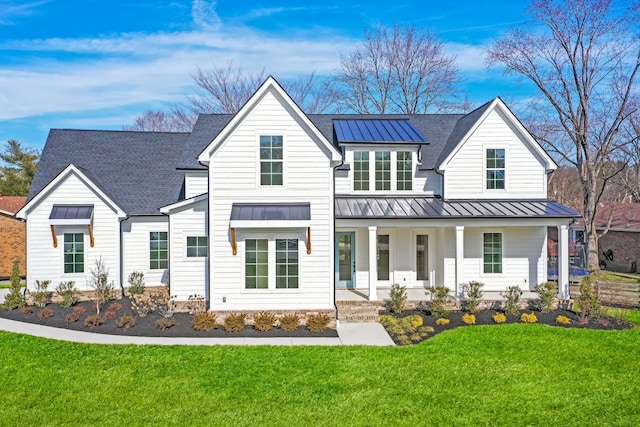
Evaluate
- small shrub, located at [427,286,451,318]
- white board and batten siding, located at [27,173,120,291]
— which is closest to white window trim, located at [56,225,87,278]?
white board and batten siding, located at [27,173,120,291]

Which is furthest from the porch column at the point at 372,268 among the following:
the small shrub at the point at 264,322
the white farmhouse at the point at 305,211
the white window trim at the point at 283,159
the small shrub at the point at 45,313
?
the small shrub at the point at 45,313

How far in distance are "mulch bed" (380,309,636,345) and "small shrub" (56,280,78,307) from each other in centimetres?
1165

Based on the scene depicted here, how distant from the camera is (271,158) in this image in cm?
1372

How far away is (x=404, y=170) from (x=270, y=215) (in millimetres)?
7049

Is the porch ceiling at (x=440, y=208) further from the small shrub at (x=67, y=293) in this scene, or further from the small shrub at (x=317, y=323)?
the small shrub at (x=67, y=293)

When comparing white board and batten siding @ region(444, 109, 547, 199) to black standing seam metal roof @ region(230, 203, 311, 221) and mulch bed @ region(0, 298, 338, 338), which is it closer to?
black standing seam metal roof @ region(230, 203, 311, 221)

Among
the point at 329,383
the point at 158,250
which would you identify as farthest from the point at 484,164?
the point at 158,250

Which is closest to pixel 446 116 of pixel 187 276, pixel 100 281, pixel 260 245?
pixel 260 245

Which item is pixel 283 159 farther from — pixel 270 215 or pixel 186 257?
pixel 186 257

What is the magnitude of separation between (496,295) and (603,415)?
8.67m

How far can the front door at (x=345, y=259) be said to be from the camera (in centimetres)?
1695

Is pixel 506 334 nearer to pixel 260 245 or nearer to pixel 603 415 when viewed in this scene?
pixel 603 415

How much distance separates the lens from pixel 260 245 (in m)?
13.7

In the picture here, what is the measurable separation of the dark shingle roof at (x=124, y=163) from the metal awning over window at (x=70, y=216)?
119 cm
